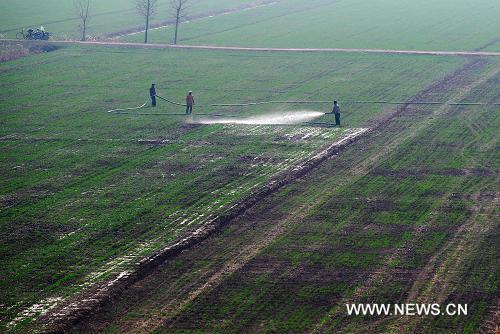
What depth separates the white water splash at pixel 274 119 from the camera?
43.8 m

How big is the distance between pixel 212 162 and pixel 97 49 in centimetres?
3693

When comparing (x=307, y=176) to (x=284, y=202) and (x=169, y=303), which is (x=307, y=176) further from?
(x=169, y=303)

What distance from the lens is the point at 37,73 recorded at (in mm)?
60375

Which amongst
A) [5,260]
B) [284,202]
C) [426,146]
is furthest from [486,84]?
[5,260]

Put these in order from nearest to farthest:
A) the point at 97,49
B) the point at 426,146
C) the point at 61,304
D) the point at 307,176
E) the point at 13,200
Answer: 1. the point at 61,304
2. the point at 13,200
3. the point at 307,176
4. the point at 426,146
5. the point at 97,49

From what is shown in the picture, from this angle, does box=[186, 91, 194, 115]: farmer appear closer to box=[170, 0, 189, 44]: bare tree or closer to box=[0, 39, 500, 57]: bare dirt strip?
box=[0, 39, 500, 57]: bare dirt strip

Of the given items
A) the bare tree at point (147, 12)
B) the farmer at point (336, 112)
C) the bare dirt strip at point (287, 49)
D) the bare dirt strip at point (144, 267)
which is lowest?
the bare dirt strip at point (144, 267)

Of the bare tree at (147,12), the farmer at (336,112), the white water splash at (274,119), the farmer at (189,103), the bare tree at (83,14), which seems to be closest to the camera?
the farmer at (336,112)

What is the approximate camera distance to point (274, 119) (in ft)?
145

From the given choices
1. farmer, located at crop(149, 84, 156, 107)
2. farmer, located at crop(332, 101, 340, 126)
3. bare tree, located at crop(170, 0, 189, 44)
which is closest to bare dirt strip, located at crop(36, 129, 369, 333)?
farmer, located at crop(332, 101, 340, 126)

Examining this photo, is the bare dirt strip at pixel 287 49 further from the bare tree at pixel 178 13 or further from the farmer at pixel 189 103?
the farmer at pixel 189 103

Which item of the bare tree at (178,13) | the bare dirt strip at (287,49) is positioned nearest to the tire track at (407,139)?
the bare dirt strip at (287,49)

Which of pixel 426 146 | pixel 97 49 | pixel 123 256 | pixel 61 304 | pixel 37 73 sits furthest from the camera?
pixel 97 49

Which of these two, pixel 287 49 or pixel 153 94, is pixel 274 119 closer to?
pixel 153 94
